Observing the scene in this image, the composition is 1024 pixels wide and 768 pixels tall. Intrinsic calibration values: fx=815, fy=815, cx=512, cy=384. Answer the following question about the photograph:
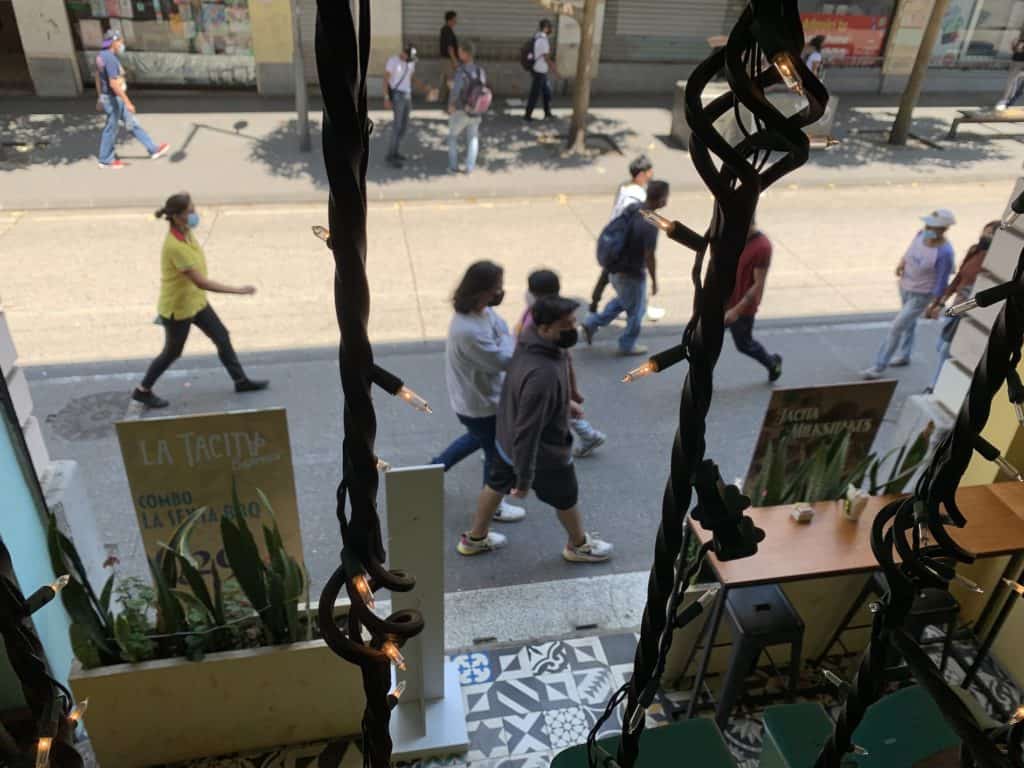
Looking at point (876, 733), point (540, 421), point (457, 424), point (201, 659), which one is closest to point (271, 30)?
point (457, 424)

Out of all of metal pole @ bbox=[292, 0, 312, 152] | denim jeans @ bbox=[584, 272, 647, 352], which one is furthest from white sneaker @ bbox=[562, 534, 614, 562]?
metal pole @ bbox=[292, 0, 312, 152]

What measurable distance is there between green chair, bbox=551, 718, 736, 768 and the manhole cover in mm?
5617

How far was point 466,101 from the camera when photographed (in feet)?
36.6

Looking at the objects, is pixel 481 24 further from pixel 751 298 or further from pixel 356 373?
pixel 356 373

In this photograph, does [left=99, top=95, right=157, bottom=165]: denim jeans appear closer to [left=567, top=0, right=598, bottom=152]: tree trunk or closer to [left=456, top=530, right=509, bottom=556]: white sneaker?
[left=567, top=0, right=598, bottom=152]: tree trunk

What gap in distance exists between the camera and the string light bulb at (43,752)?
100 cm

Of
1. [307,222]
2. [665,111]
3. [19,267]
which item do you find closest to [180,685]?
[19,267]

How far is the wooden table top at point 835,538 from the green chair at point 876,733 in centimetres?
86

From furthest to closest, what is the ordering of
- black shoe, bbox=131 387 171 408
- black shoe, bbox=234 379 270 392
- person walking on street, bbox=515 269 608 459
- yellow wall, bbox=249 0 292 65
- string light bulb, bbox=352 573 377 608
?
yellow wall, bbox=249 0 292 65, black shoe, bbox=234 379 270 392, black shoe, bbox=131 387 171 408, person walking on street, bbox=515 269 608 459, string light bulb, bbox=352 573 377 608

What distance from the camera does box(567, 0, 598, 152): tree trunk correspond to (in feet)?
38.5

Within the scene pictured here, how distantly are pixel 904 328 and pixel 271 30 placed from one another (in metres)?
12.4

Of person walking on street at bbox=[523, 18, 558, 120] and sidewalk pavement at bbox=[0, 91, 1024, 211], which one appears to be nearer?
sidewalk pavement at bbox=[0, 91, 1024, 211]

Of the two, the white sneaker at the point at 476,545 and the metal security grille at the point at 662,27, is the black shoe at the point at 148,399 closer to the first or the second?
the white sneaker at the point at 476,545

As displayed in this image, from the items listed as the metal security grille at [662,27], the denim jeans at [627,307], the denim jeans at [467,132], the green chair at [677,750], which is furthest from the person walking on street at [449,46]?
the green chair at [677,750]
